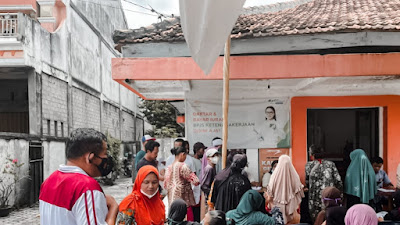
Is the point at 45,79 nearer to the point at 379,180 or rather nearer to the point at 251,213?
the point at 379,180

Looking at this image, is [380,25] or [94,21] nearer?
[380,25]

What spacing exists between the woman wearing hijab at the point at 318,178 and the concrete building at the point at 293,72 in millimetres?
1355

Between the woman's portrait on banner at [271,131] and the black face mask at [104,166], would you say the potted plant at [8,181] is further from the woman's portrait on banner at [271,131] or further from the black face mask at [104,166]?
the black face mask at [104,166]

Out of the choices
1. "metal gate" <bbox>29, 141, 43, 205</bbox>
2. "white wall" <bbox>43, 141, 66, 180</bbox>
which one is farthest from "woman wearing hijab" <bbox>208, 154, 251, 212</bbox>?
"white wall" <bbox>43, 141, 66, 180</bbox>

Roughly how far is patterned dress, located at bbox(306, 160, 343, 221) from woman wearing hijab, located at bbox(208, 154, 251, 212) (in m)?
1.75

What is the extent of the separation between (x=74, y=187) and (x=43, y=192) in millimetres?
244

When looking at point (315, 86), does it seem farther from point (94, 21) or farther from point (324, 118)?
point (94, 21)

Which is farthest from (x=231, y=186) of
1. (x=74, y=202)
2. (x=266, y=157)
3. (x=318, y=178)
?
(x=266, y=157)

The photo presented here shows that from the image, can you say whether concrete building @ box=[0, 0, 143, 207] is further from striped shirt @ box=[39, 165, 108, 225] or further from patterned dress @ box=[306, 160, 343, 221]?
striped shirt @ box=[39, 165, 108, 225]

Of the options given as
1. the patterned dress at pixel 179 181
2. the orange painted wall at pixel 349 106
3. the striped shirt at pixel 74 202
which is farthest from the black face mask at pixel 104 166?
the orange painted wall at pixel 349 106

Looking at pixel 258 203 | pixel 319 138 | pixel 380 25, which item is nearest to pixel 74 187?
pixel 258 203

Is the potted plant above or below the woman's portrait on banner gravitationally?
below

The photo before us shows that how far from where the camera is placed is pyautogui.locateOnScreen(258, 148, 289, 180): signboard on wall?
294 inches

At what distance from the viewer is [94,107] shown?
1897cm
